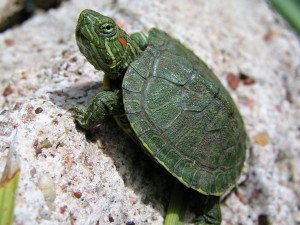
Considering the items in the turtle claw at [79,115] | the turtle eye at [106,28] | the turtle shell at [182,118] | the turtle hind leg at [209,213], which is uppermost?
the turtle eye at [106,28]

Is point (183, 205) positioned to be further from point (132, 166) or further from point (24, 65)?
point (24, 65)

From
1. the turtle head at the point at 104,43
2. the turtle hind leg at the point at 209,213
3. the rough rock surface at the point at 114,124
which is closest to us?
the rough rock surface at the point at 114,124

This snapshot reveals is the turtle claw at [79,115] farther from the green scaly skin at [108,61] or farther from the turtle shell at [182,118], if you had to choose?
the turtle shell at [182,118]

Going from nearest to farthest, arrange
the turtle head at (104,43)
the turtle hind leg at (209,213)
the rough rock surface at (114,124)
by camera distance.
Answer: the rough rock surface at (114,124) < the turtle head at (104,43) < the turtle hind leg at (209,213)

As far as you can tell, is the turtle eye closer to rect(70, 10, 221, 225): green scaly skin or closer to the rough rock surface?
rect(70, 10, 221, 225): green scaly skin

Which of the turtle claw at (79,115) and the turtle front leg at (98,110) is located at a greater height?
the turtle front leg at (98,110)

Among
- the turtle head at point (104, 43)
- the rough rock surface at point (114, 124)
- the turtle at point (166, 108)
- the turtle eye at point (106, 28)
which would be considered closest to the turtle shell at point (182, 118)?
the turtle at point (166, 108)
